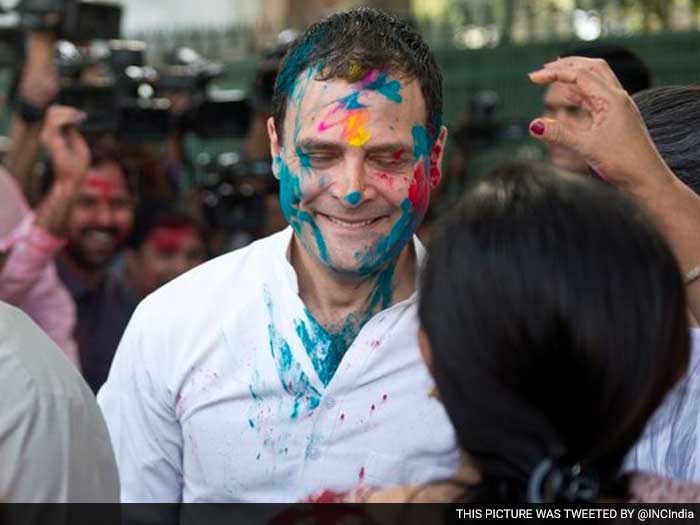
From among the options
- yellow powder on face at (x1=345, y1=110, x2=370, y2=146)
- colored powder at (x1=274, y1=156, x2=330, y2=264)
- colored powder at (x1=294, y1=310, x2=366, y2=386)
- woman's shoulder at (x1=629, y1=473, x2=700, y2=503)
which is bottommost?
colored powder at (x1=294, y1=310, x2=366, y2=386)

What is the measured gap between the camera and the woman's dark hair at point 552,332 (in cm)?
157

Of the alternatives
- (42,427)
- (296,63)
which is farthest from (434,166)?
(42,427)

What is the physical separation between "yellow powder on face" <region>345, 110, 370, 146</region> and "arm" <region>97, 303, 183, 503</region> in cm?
57

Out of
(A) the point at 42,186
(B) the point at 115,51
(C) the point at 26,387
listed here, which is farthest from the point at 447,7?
(C) the point at 26,387

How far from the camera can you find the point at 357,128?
2695 mm

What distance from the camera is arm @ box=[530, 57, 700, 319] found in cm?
254

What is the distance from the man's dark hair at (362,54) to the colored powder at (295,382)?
0.48m

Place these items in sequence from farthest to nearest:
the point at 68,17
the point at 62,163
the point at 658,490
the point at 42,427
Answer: the point at 68,17, the point at 62,163, the point at 42,427, the point at 658,490

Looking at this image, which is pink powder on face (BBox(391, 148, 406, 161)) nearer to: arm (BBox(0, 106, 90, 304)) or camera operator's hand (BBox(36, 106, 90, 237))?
arm (BBox(0, 106, 90, 304))

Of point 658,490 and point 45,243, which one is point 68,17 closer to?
point 45,243

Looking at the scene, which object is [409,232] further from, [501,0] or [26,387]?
[501,0]

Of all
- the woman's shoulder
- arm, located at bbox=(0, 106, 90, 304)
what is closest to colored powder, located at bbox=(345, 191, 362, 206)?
the woman's shoulder

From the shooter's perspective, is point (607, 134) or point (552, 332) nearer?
point (552, 332)

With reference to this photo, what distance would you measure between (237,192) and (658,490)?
4.38 meters
